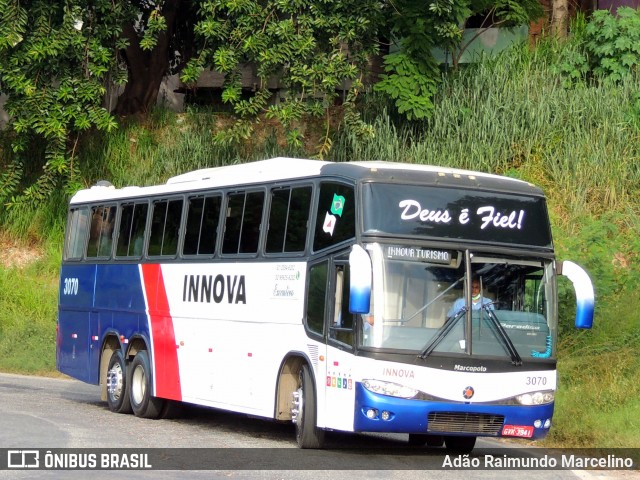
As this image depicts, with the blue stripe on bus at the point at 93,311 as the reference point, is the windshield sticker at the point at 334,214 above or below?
above

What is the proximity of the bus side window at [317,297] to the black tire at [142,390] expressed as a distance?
4.54m

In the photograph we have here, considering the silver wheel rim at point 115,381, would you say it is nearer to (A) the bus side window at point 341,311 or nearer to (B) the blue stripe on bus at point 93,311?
(B) the blue stripe on bus at point 93,311

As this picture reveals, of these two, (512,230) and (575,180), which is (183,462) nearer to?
(512,230)

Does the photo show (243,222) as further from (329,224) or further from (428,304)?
(428,304)

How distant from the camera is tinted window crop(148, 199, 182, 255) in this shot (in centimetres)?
1722

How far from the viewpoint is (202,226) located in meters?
16.5

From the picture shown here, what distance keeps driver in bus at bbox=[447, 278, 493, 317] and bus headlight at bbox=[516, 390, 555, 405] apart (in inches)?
38.9

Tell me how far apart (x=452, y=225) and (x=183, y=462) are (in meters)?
3.67

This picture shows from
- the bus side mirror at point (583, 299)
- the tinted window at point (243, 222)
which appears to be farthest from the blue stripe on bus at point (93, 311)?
the bus side mirror at point (583, 299)

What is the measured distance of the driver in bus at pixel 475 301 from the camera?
12.8 metres

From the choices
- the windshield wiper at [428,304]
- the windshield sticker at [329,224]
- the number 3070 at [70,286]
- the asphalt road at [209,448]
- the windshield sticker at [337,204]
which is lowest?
the asphalt road at [209,448]

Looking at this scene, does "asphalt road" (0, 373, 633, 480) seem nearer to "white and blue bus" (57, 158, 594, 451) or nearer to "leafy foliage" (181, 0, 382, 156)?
"white and blue bus" (57, 158, 594, 451)

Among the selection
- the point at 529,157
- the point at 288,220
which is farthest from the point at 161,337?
the point at 529,157

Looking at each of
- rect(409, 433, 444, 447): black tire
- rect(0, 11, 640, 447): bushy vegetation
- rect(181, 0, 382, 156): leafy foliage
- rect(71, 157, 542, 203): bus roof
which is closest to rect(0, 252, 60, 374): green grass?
rect(0, 11, 640, 447): bushy vegetation
